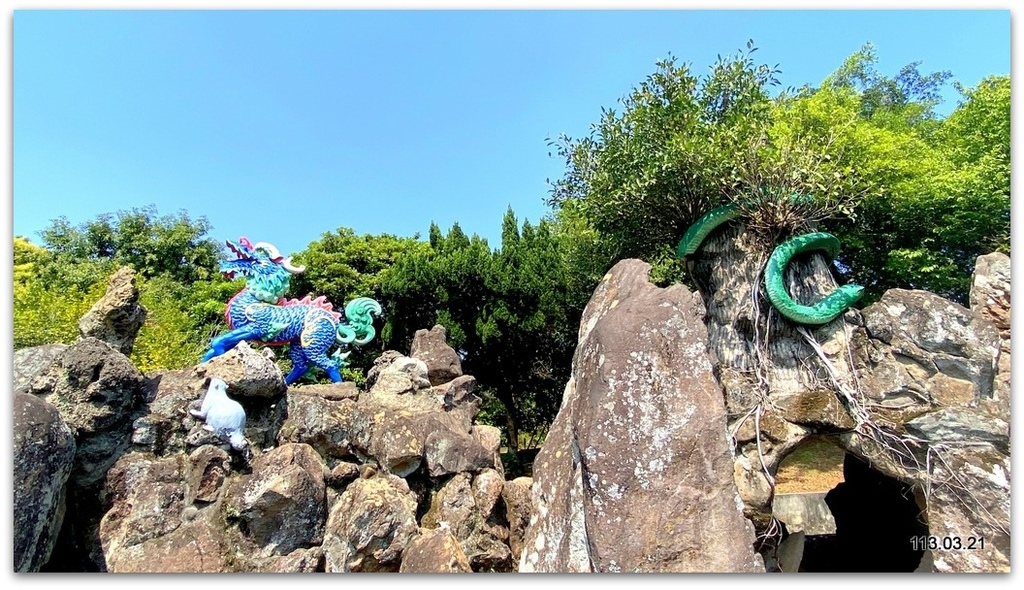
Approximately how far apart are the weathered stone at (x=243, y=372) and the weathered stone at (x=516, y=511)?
2.79 m

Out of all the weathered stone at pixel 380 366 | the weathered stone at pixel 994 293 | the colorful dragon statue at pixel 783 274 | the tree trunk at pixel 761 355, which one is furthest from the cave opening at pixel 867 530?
the weathered stone at pixel 380 366

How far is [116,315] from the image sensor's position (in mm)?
5648

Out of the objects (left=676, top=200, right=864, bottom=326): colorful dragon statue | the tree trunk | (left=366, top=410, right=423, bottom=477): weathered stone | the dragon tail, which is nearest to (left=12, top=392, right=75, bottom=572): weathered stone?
(left=366, top=410, right=423, bottom=477): weathered stone

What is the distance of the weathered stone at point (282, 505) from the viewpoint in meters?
4.64

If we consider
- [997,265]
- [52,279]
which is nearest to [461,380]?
[997,265]

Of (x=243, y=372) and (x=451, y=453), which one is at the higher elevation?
(x=243, y=372)

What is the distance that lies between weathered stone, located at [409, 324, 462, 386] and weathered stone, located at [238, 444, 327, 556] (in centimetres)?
377

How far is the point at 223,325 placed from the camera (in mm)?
15984

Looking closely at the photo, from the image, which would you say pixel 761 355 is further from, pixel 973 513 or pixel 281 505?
pixel 281 505

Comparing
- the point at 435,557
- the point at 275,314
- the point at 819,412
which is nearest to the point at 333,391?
the point at 275,314

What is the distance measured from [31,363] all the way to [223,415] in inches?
58.9

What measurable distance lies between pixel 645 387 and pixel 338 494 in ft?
13.3

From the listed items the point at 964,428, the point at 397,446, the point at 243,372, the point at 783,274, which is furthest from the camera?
the point at 783,274

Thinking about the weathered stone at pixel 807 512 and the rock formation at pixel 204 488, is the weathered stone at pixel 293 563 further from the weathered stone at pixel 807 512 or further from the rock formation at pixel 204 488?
the weathered stone at pixel 807 512
